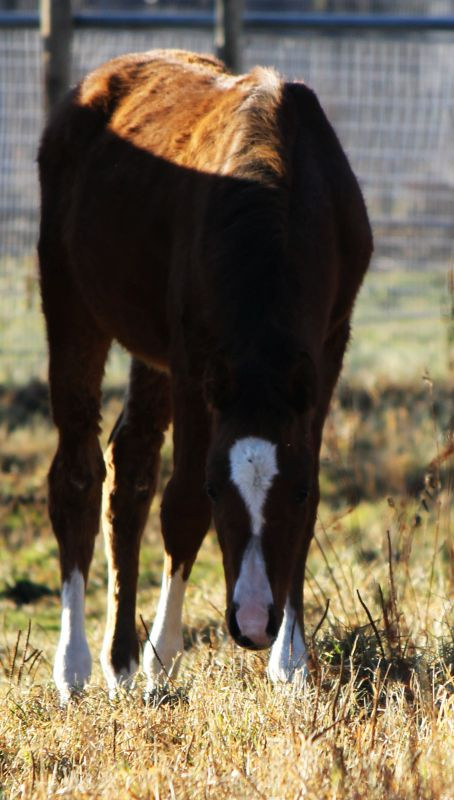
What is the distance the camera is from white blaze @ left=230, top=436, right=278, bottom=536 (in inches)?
124

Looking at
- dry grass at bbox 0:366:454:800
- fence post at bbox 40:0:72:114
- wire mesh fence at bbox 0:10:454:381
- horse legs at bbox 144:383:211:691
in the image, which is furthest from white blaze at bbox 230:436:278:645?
wire mesh fence at bbox 0:10:454:381

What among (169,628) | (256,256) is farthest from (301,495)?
(169,628)

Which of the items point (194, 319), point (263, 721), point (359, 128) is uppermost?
point (359, 128)

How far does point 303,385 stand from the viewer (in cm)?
327

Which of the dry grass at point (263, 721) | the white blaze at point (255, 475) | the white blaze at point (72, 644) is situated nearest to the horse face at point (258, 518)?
the white blaze at point (255, 475)

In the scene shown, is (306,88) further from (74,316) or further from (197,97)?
(74,316)

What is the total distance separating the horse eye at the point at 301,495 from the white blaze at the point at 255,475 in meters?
0.11

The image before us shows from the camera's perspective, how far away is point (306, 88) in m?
4.20

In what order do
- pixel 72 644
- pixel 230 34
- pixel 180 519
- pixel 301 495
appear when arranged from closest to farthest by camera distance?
pixel 301 495 < pixel 180 519 < pixel 72 644 < pixel 230 34

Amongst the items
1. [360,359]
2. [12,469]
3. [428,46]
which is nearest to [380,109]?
[428,46]

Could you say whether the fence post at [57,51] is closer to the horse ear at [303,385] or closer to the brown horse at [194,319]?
the brown horse at [194,319]

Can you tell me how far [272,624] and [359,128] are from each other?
18.8 feet

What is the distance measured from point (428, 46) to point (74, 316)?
4.01 m

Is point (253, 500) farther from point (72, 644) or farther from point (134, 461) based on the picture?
point (134, 461)
